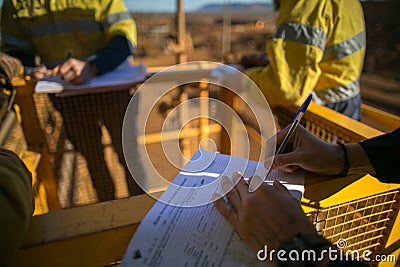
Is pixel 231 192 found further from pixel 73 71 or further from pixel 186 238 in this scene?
pixel 73 71

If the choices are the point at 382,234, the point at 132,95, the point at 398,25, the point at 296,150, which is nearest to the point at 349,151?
the point at 296,150

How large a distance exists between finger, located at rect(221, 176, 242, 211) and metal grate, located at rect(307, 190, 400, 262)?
0.30m

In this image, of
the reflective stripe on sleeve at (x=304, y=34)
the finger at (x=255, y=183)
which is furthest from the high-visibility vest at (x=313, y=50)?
the finger at (x=255, y=183)

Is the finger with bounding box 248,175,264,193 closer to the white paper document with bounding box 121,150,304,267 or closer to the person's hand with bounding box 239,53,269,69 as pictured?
the white paper document with bounding box 121,150,304,267

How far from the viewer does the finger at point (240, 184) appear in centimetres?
57

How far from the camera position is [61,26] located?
4.88 ft

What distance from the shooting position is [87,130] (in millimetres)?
1510

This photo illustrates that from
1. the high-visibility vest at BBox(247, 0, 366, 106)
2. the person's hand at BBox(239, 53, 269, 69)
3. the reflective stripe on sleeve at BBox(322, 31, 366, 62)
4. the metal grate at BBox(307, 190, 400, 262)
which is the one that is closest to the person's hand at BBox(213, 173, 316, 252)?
the metal grate at BBox(307, 190, 400, 262)

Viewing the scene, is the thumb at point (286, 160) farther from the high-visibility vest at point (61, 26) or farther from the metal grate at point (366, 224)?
the high-visibility vest at point (61, 26)

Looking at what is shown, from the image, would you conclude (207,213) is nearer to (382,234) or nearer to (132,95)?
→ (382,234)

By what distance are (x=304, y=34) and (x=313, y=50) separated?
0.24 ft

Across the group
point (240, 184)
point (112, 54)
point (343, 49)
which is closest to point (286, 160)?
point (240, 184)

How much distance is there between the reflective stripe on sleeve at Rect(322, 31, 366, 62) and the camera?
1219 millimetres

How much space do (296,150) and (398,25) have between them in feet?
51.7
